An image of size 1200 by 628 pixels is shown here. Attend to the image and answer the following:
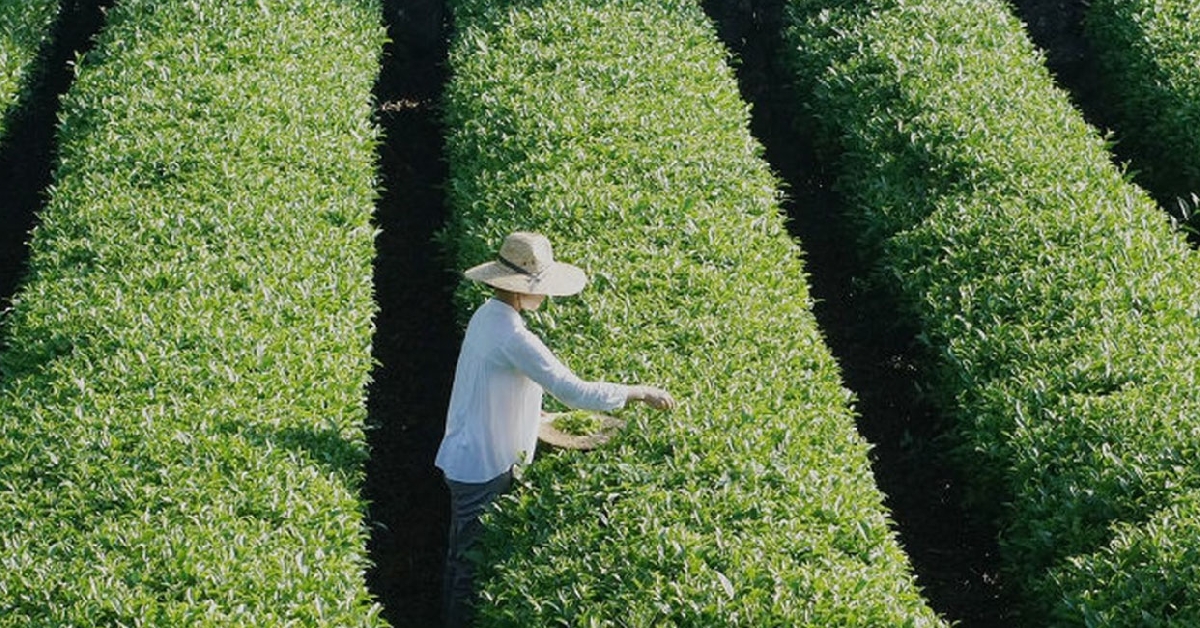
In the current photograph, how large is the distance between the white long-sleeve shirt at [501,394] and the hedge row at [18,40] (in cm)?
564

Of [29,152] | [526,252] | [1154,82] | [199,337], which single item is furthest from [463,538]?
[1154,82]

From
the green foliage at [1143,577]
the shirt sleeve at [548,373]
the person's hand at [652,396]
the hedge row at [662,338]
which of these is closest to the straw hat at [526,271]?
the shirt sleeve at [548,373]

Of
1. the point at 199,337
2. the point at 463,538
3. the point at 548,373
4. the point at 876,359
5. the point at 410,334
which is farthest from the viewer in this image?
Answer: the point at 410,334

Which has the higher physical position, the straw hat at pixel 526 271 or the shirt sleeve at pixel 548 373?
the straw hat at pixel 526 271

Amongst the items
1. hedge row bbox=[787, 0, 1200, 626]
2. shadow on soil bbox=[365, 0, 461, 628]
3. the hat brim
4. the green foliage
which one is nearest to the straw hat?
the hat brim

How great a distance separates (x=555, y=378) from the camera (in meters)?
8.05

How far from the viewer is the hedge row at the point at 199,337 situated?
7.68m

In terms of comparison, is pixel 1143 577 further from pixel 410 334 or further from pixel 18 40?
pixel 18 40

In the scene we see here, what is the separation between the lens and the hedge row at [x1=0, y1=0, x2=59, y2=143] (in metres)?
12.8

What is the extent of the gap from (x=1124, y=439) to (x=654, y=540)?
2408 mm

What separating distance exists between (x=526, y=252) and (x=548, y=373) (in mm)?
583

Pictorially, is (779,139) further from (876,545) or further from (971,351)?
(876,545)

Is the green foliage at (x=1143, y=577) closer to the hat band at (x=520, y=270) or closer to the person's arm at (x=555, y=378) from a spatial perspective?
the person's arm at (x=555, y=378)

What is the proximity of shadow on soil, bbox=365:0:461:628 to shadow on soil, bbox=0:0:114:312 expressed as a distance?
2.35 meters
